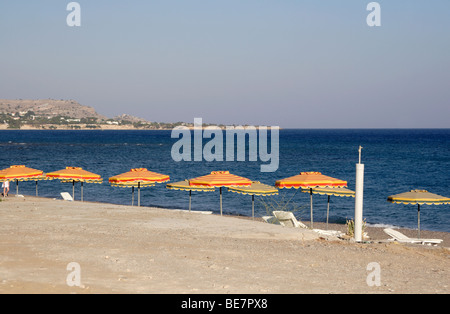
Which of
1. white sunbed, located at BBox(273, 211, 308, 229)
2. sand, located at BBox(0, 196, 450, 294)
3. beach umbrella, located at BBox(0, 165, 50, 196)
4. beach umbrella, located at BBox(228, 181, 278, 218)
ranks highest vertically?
beach umbrella, located at BBox(0, 165, 50, 196)

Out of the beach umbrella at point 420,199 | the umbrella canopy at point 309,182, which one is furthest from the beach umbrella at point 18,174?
the beach umbrella at point 420,199

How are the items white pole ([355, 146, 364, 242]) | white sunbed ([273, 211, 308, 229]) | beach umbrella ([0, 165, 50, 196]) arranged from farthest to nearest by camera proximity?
1. beach umbrella ([0, 165, 50, 196])
2. white sunbed ([273, 211, 308, 229])
3. white pole ([355, 146, 364, 242])

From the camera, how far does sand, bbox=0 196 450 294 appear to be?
→ 8000 millimetres

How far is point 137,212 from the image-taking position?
1636 cm

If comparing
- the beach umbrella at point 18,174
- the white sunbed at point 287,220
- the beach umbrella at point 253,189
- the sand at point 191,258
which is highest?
the beach umbrella at point 18,174

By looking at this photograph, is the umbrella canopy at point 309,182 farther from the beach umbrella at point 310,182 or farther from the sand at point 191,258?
the sand at point 191,258

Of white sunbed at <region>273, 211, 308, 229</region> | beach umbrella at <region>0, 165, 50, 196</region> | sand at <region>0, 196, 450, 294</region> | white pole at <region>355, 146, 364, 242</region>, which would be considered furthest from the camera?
beach umbrella at <region>0, 165, 50, 196</region>

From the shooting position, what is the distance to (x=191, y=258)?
1006 centimetres

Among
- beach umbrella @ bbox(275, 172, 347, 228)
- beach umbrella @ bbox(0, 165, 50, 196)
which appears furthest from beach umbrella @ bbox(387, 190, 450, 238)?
beach umbrella @ bbox(0, 165, 50, 196)

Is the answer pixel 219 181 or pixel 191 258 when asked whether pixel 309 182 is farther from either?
pixel 191 258

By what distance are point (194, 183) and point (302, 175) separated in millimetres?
3849

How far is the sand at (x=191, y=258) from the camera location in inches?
315

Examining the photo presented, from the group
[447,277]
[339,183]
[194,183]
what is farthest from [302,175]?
[447,277]

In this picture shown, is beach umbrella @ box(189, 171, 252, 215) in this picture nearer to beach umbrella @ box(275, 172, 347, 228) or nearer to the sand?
beach umbrella @ box(275, 172, 347, 228)
